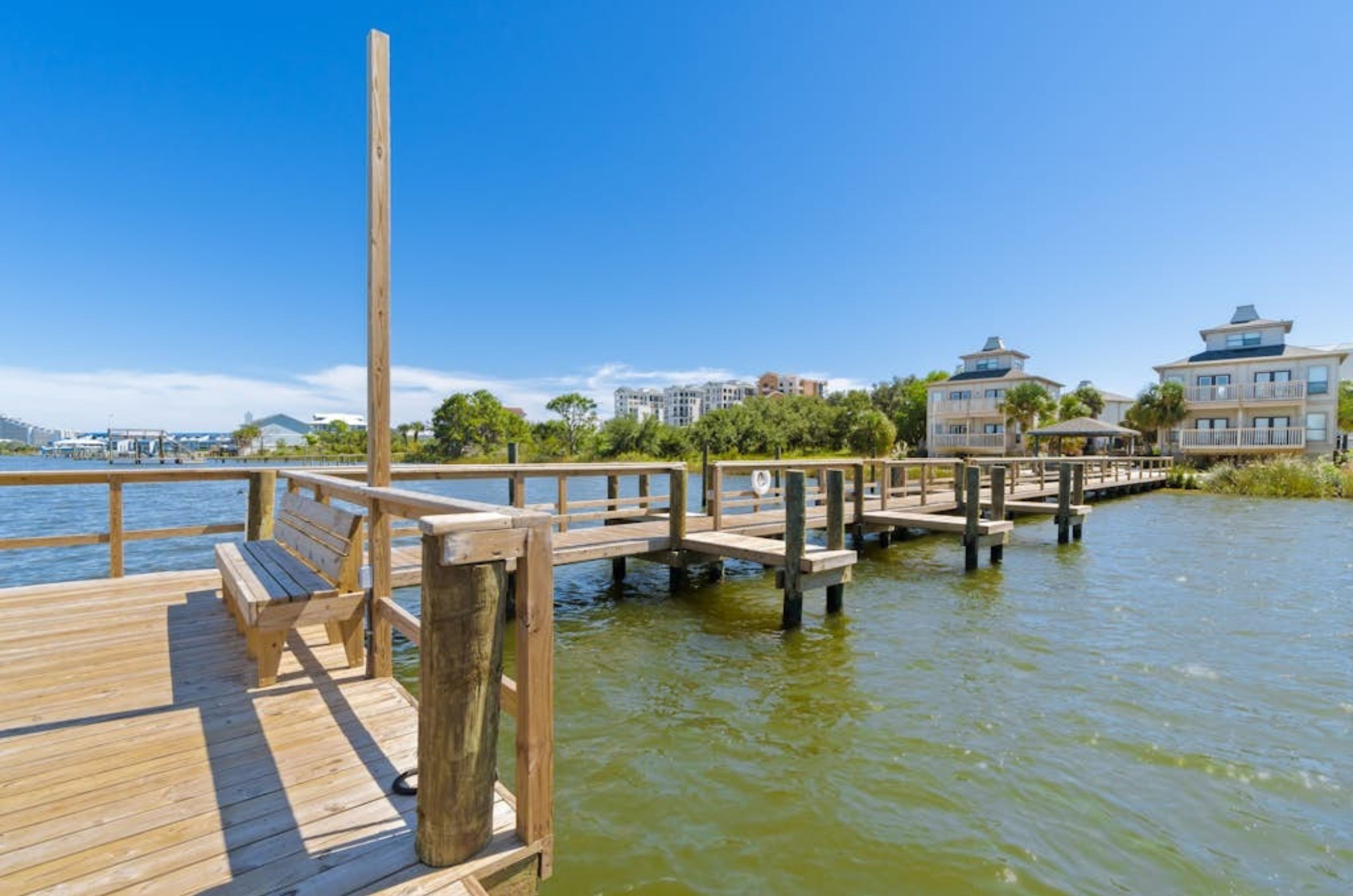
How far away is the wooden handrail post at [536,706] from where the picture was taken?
2.21 meters

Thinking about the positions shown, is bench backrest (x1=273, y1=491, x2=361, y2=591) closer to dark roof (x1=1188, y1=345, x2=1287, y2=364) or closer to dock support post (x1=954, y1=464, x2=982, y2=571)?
dock support post (x1=954, y1=464, x2=982, y2=571)

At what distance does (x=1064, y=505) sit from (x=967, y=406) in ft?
107

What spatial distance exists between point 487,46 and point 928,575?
48.1ft

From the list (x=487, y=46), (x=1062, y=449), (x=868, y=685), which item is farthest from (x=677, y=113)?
(x=1062, y=449)

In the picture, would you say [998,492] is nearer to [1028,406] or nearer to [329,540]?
[329,540]

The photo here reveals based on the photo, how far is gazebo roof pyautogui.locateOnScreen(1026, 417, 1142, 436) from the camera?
26828 mm

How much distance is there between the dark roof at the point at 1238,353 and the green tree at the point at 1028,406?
785cm

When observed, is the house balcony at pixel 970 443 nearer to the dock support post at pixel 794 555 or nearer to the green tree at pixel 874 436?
the green tree at pixel 874 436

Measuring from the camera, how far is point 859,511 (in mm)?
12703

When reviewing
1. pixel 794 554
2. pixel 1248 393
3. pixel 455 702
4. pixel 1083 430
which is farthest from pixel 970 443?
pixel 455 702

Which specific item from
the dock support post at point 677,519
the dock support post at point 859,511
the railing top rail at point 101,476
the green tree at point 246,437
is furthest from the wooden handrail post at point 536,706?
the green tree at point 246,437

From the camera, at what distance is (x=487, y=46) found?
13062mm

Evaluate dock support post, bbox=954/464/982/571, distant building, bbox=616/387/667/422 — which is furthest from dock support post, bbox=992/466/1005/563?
distant building, bbox=616/387/667/422

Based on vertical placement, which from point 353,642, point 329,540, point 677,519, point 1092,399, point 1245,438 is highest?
point 1092,399
